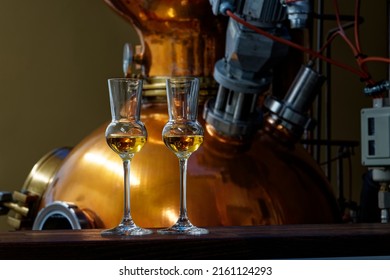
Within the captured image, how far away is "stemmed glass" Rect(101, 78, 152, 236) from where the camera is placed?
3.41 feet

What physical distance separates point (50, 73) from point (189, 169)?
134 centimetres

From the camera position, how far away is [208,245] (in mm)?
969

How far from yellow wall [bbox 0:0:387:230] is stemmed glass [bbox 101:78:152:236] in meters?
1.77

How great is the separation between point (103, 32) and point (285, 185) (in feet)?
4.57

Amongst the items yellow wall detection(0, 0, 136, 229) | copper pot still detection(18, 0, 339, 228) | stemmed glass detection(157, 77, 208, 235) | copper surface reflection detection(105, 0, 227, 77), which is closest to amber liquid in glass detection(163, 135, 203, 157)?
stemmed glass detection(157, 77, 208, 235)

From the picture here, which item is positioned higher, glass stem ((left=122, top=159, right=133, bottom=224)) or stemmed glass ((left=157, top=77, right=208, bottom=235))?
stemmed glass ((left=157, top=77, right=208, bottom=235))

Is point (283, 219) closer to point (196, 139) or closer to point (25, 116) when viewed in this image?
point (196, 139)

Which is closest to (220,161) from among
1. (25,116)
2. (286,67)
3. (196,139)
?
(286,67)

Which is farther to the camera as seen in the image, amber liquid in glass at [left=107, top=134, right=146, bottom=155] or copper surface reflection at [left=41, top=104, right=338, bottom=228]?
copper surface reflection at [left=41, top=104, right=338, bottom=228]

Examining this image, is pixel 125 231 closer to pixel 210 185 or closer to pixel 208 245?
pixel 208 245

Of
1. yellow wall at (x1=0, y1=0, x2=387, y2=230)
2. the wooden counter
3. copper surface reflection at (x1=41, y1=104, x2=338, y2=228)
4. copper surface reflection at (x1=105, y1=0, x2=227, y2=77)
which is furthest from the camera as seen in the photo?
yellow wall at (x1=0, y1=0, x2=387, y2=230)

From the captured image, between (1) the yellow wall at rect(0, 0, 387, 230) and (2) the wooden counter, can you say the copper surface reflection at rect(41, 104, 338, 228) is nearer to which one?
(2) the wooden counter

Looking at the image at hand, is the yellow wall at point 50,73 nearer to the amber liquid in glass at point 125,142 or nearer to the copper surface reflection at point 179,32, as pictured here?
the copper surface reflection at point 179,32

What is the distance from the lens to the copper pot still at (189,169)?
5.06ft
